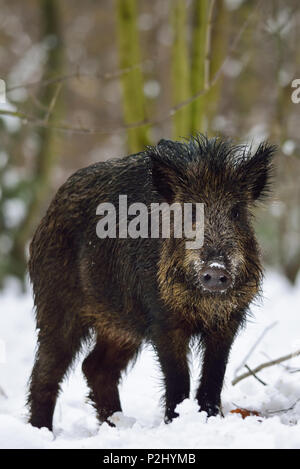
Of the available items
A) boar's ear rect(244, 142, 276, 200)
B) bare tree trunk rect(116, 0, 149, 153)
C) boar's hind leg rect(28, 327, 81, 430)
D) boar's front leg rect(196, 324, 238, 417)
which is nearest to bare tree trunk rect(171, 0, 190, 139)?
bare tree trunk rect(116, 0, 149, 153)

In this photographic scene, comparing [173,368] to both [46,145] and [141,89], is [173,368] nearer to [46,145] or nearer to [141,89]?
[141,89]

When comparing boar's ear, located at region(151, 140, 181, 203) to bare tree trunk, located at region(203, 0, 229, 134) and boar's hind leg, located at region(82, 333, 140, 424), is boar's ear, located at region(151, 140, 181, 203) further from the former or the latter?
bare tree trunk, located at region(203, 0, 229, 134)

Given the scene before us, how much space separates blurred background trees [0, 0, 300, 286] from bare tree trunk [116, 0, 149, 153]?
0.01 metres

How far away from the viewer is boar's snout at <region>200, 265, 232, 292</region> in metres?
3.55

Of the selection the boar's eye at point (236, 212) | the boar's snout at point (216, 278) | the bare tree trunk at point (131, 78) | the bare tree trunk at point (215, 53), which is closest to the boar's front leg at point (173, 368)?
the boar's snout at point (216, 278)

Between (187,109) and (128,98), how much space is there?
0.78m

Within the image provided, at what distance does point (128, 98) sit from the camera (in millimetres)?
7891

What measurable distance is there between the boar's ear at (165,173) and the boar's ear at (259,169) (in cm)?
42

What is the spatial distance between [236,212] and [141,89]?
420cm

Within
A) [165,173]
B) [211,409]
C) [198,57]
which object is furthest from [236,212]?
[198,57]

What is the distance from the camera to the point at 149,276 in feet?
13.7

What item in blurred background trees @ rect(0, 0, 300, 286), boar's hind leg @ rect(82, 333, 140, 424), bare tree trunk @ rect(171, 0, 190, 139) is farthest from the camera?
bare tree trunk @ rect(171, 0, 190, 139)

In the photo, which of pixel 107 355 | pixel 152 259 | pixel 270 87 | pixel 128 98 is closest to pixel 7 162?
pixel 128 98

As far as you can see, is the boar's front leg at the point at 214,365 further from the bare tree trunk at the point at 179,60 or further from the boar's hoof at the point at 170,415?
the bare tree trunk at the point at 179,60
